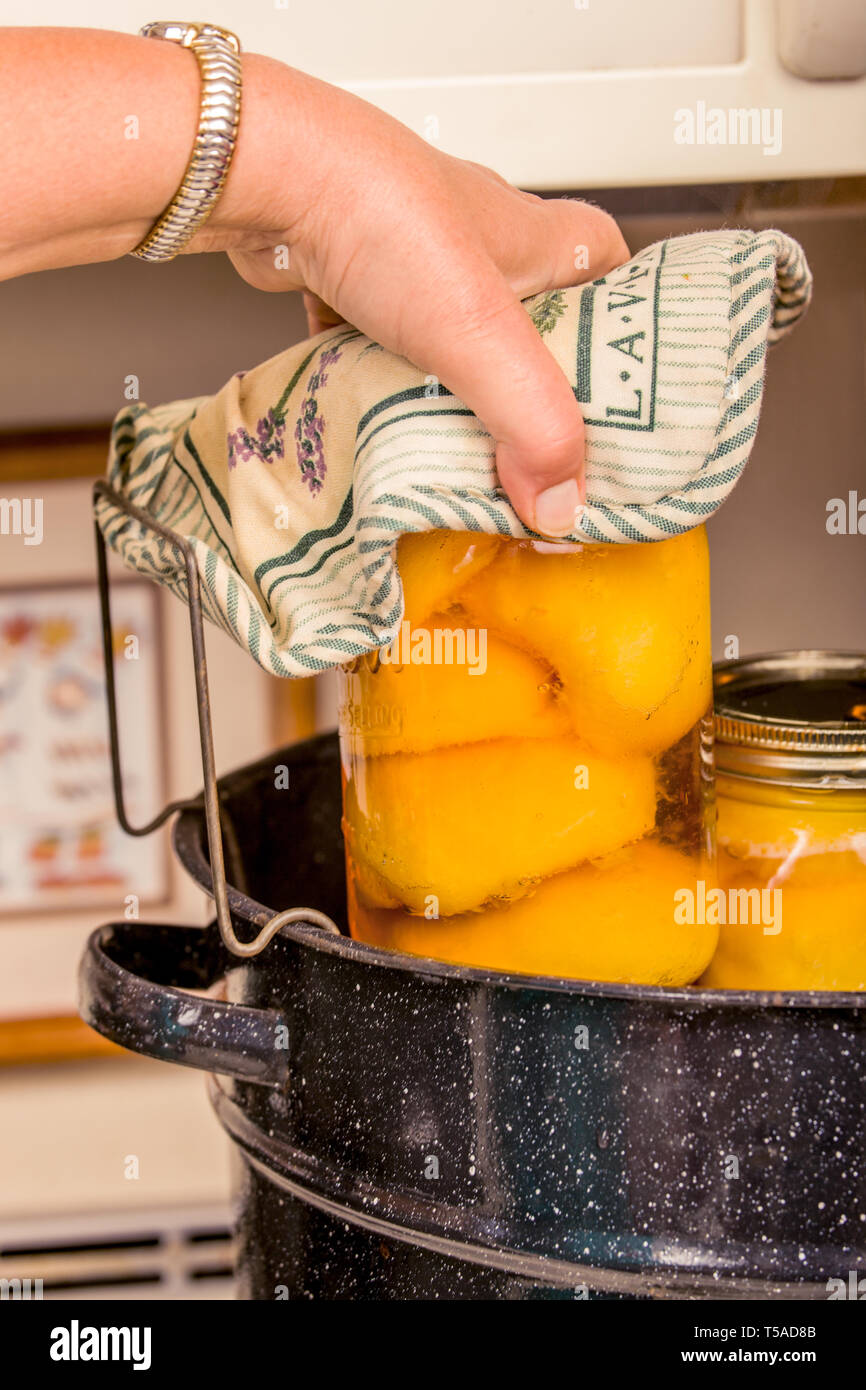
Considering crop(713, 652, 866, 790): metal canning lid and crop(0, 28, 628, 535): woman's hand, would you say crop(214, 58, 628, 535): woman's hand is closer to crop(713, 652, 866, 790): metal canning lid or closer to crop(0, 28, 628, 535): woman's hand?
crop(0, 28, 628, 535): woman's hand

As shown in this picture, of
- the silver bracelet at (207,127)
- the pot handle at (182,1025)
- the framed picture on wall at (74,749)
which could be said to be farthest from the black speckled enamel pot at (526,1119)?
the framed picture on wall at (74,749)

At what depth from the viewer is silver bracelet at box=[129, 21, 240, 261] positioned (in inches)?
14.2

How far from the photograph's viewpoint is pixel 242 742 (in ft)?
2.80

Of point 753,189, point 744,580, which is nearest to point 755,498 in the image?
point 744,580

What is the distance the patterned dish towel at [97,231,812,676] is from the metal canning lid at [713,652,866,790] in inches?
4.7

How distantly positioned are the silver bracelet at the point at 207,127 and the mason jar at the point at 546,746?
13 cm

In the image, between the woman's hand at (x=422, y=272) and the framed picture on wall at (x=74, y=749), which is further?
the framed picture on wall at (x=74, y=749)

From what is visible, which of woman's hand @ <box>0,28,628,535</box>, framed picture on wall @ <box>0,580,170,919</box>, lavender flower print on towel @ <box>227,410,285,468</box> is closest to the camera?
woman's hand @ <box>0,28,628,535</box>

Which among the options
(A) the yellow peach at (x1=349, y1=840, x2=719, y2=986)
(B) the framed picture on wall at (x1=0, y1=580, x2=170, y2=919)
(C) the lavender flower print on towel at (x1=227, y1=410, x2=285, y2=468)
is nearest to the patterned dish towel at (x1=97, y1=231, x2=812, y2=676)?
(C) the lavender flower print on towel at (x1=227, y1=410, x2=285, y2=468)

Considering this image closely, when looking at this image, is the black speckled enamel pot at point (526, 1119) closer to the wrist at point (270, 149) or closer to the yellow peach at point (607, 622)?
the yellow peach at point (607, 622)

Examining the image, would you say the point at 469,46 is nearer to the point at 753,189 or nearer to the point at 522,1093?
the point at 753,189

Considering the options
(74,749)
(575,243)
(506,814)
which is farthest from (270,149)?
(74,749)

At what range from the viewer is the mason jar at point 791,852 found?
464 millimetres

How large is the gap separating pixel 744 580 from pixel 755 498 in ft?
0.18
